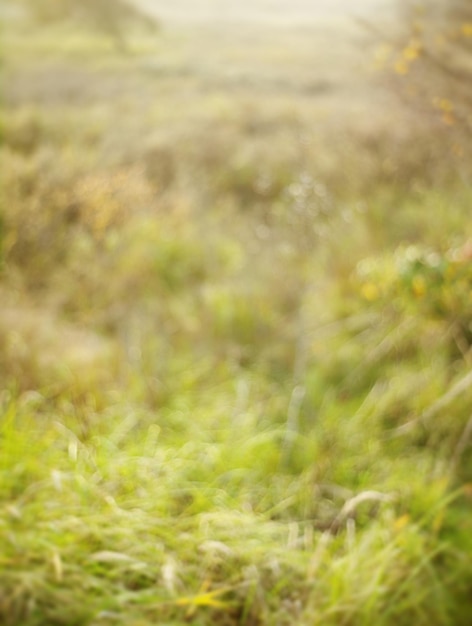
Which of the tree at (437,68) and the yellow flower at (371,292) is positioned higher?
the tree at (437,68)

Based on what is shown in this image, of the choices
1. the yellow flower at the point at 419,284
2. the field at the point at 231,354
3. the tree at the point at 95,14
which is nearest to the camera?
the field at the point at 231,354

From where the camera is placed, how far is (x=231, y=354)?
2330 millimetres

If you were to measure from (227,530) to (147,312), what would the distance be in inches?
52.6

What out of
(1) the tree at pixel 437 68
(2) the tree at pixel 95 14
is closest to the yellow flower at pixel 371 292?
(1) the tree at pixel 437 68

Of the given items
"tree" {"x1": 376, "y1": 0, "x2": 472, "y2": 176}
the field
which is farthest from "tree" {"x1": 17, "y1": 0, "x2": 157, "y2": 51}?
"tree" {"x1": 376, "y1": 0, "x2": 472, "y2": 176}

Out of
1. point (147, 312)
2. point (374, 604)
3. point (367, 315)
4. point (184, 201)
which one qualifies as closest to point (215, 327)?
point (147, 312)

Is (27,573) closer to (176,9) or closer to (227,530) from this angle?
(227,530)

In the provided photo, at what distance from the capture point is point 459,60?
2.29 m

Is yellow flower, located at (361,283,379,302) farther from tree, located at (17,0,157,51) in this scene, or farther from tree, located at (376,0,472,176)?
tree, located at (17,0,157,51)

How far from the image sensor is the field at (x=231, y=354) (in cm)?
135

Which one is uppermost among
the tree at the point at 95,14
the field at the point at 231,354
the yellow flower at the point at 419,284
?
the tree at the point at 95,14

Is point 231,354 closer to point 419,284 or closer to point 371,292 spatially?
point 371,292

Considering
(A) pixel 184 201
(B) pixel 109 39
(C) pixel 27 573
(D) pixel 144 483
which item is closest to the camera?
(C) pixel 27 573

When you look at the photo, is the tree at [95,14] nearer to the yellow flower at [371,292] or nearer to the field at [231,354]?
the field at [231,354]
